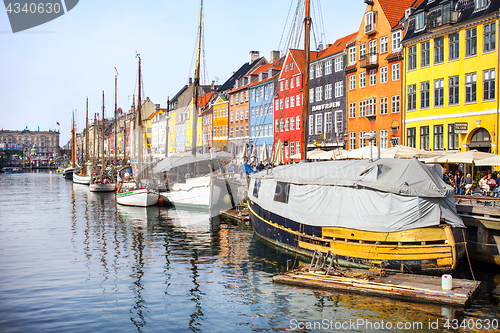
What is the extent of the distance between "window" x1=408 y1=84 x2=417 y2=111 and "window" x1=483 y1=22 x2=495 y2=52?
837 cm

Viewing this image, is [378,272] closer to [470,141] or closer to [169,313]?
[169,313]

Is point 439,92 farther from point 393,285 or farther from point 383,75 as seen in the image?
point 393,285

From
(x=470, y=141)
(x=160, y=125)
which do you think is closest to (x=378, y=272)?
(x=470, y=141)

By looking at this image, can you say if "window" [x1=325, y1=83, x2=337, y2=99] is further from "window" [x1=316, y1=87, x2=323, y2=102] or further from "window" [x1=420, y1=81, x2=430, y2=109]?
"window" [x1=420, y1=81, x2=430, y2=109]

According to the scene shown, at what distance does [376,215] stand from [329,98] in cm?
4046

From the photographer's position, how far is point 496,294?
1573cm

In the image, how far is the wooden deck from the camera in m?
14.1

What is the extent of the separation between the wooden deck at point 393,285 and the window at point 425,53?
94.7ft

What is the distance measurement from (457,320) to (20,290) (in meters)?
15.6

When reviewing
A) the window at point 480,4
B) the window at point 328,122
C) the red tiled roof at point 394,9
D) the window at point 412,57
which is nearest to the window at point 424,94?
the window at point 412,57

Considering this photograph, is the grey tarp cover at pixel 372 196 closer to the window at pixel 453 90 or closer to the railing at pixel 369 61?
the window at pixel 453 90

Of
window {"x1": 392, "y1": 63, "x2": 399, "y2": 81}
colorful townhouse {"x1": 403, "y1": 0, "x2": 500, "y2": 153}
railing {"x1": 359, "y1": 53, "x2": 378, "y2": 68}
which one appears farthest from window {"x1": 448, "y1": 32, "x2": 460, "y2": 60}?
railing {"x1": 359, "y1": 53, "x2": 378, "y2": 68}

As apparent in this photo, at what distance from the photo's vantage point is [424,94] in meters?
40.6

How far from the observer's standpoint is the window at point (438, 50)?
38250 millimetres
